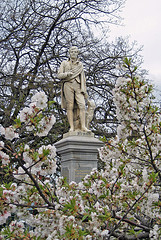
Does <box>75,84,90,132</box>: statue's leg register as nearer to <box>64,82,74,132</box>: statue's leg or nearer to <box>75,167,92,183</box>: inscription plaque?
<box>64,82,74,132</box>: statue's leg

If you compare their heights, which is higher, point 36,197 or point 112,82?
point 112,82

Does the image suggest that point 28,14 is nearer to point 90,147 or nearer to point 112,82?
point 112,82

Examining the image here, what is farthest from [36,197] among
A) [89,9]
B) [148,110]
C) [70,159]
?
[89,9]

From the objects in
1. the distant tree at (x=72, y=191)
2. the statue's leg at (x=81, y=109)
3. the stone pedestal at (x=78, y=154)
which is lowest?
the distant tree at (x=72, y=191)

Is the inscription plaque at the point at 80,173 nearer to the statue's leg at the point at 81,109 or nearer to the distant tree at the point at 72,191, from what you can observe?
the statue's leg at the point at 81,109

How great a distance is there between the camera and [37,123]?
283 cm

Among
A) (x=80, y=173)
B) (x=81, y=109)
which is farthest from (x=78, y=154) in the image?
(x=81, y=109)

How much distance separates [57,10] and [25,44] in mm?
1920

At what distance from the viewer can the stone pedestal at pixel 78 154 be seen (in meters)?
7.88

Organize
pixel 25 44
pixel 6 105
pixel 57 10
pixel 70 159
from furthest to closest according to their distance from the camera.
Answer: pixel 57 10 < pixel 25 44 < pixel 6 105 < pixel 70 159

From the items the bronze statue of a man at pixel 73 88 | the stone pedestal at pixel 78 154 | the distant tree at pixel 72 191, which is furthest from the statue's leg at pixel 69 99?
the distant tree at pixel 72 191

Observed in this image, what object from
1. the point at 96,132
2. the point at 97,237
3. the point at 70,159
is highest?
the point at 96,132

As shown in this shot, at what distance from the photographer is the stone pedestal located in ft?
25.8

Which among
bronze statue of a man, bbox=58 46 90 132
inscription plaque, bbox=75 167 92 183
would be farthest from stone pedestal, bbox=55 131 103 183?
bronze statue of a man, bbox=58 46 90 132
